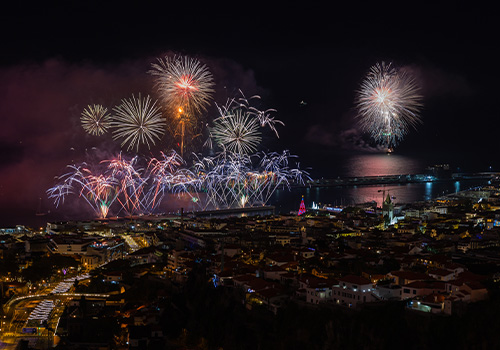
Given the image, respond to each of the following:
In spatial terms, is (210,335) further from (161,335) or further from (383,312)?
(383,312)

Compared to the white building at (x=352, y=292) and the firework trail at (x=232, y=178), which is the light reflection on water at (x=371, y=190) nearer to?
the firework trail at (x=232, y=178)

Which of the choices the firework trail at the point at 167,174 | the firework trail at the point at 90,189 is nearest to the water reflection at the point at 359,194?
the firework trail at the point at 167,174

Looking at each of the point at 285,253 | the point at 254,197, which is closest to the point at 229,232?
the point at 285,253

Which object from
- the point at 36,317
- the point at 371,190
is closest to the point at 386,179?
the point at 371,190

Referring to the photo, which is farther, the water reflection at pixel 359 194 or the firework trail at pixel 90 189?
the water reflection at pixel 359 194

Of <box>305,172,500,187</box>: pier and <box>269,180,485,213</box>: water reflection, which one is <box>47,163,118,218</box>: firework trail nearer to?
<box>269,180,485,213</box>: water reflection

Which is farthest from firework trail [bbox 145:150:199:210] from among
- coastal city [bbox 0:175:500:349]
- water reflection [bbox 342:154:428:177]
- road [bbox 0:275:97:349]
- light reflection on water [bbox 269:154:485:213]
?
water reflection [bbox 342:154:428:177]

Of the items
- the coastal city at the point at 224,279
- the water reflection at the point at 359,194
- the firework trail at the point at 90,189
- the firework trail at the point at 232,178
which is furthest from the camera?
the water reflection at the point at 359,194

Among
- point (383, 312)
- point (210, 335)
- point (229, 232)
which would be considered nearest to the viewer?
point (383, 312)

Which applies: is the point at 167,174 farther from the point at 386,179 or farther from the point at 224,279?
the point at 386,179
